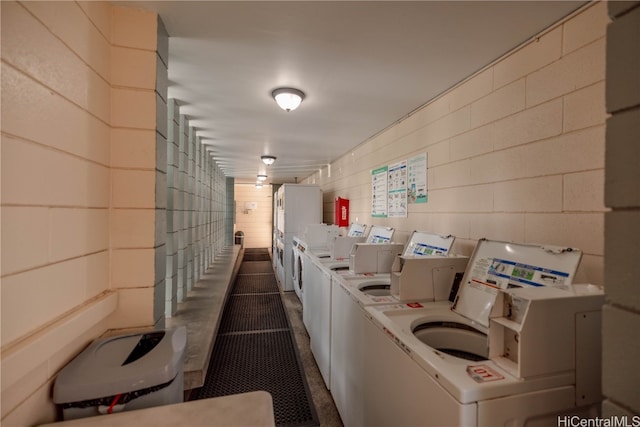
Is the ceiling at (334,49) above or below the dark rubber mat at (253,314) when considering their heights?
above

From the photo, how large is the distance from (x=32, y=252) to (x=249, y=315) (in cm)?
305

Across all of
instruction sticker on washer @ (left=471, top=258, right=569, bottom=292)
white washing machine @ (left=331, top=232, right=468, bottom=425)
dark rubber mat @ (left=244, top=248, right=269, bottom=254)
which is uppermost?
instruction sticker on washer @ (left=471, top=258, right=569, bottom=292)

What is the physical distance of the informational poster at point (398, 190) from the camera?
2736 mm

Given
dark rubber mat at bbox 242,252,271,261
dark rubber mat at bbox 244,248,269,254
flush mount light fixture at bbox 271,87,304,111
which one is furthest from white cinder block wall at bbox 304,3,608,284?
dark rubber mat at bbox 244,248,269,254

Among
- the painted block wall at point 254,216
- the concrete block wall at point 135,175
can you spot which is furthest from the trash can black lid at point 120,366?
the painted block wall at point 254,216

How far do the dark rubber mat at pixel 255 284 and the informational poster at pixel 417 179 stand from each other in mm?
3201

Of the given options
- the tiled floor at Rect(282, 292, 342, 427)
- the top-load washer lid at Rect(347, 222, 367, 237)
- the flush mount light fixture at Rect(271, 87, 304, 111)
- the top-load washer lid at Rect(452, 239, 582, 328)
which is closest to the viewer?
the top-load washer lid at Rect(452, 239, 582, 328)

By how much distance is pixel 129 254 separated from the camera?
1428 mm

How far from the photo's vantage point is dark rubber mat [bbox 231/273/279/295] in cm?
482

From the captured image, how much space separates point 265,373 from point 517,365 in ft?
6.63

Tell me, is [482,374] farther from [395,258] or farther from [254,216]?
[254,216]

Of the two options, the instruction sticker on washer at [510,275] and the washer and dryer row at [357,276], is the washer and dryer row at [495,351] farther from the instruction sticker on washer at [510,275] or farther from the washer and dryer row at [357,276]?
the washer and dryer row at [357,276]

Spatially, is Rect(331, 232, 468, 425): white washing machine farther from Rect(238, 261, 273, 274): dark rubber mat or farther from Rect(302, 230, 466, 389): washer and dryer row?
Rect(238, 261, 273, 274): dark rubber mat

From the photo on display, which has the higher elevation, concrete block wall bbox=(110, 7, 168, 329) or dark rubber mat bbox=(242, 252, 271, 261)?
concrete block wall bbox=(110, 7, 168, 329)
